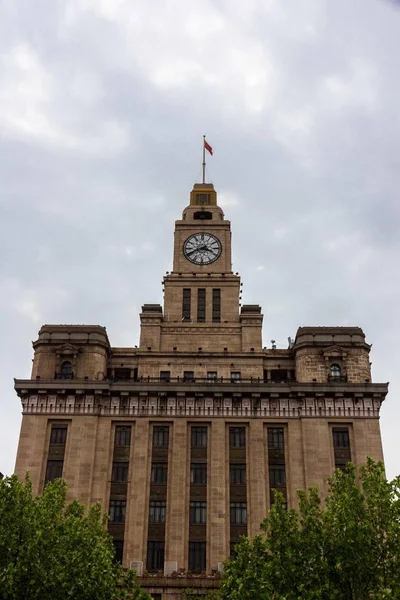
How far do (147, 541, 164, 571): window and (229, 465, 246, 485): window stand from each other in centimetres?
829

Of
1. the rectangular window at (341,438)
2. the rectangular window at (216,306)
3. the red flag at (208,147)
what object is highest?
the red flag at (208,147)

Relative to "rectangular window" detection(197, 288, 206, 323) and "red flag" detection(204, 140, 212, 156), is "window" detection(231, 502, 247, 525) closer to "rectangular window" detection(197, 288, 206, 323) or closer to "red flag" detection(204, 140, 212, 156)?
"rectangular window" detection(197, 288, 206, 323)

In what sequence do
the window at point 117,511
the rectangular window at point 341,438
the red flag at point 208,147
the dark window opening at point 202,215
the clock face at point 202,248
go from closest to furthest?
the window at point 117,511
the rectangular window at point 341,438
the clock face at point 202,248
the dark window opening at point 202,215
the red flag at point 208,147

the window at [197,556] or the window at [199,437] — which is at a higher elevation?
the window at [199,437]

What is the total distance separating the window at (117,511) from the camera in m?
59.1

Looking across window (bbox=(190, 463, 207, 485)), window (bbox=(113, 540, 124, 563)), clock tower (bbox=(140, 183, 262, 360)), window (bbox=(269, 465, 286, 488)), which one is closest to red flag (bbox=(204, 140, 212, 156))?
clock tower (bbox=(140, 183, 262, 360))

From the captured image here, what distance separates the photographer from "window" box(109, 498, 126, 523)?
59.1 metres

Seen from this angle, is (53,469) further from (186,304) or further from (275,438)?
(186,304)

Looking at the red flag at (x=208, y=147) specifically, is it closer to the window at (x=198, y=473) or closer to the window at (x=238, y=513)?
the window at (x=198, y=473)

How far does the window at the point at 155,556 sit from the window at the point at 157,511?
190 centimetres

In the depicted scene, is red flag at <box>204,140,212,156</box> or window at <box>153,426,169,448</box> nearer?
window at <box>153,426,169,448</box>

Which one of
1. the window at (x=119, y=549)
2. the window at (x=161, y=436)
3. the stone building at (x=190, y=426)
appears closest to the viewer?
the window at (x=119, y=549)

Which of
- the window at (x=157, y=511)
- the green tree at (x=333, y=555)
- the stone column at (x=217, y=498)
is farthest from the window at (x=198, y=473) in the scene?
the green tree at (x=333, y=555)

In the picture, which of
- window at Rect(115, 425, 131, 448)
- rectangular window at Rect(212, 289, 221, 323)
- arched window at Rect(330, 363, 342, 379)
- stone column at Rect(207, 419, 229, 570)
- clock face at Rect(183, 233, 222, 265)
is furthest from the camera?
clock face at Rect(183, 233, 222, 265)
